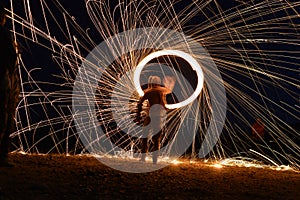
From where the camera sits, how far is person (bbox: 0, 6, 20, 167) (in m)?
7.10

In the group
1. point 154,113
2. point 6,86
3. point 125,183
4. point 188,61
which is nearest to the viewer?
point 125,183

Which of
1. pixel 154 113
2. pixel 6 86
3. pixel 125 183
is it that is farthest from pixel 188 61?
pixel 6 86

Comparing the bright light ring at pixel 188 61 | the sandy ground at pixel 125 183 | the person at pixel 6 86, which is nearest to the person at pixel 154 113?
the bright light ring at pixel 188 61

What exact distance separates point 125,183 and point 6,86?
2071 mm

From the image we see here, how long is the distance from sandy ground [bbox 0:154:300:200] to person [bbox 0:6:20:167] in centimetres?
41

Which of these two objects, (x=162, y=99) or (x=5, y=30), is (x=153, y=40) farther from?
(x=5, y=30)

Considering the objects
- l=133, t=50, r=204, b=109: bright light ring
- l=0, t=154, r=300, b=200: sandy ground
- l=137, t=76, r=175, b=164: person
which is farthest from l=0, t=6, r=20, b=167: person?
l=133, t=50, r=204, b=109: bright light ring

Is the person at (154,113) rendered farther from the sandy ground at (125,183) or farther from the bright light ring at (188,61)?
the sandy ground at (125,183)

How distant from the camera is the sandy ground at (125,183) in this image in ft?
20.6

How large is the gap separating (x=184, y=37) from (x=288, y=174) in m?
4.04

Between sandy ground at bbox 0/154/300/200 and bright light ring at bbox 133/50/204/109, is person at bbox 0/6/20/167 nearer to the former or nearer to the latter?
sandy ground at bbox 0/154/300/200

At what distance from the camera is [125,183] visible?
7.03 meters

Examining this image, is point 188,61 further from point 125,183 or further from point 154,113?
point 125,183

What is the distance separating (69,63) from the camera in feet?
38.3
